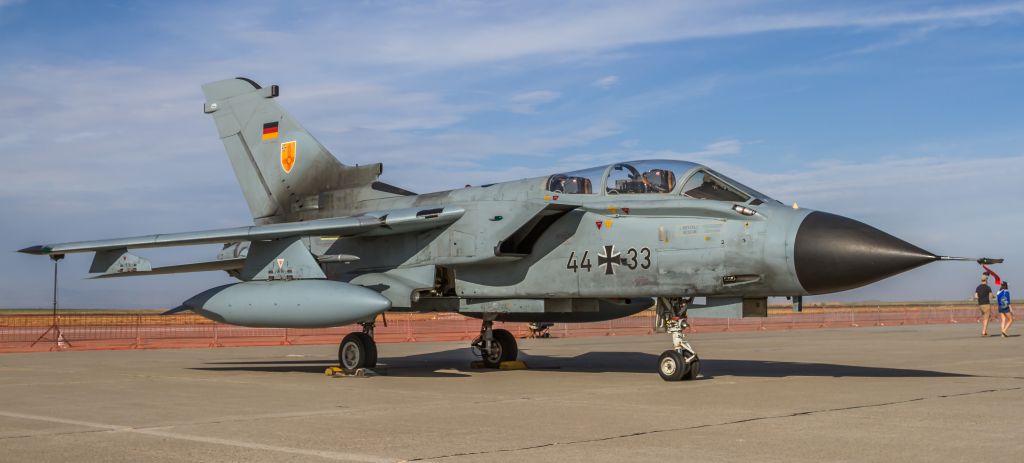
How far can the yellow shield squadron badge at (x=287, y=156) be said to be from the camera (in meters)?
16.7

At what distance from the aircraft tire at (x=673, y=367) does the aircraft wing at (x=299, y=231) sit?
3.40 m

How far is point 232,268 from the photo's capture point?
53.3ft

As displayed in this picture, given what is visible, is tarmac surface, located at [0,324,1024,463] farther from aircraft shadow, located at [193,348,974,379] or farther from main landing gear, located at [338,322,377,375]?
main landing gear, located at [338,322,377,375]

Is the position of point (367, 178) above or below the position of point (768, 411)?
above

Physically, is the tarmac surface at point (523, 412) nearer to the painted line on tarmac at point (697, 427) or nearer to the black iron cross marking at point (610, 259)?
the painted line on tarmac at point (697, 427)

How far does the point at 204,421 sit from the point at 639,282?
223 inches

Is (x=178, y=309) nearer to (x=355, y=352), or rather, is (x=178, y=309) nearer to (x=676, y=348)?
(x=355, y=352)

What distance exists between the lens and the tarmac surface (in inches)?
253

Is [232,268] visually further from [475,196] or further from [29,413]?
[29,413]

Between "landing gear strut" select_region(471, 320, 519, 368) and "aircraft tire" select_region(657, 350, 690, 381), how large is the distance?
4108mm

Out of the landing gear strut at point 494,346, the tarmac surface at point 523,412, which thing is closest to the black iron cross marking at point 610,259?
the tarmac surface at point 523,412

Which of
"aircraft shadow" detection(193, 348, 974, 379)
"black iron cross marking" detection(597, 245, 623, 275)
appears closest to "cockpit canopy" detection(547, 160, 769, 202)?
"black iron cross marking" detection(597, 245, 623, 275)

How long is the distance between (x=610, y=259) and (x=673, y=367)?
59.7 inches

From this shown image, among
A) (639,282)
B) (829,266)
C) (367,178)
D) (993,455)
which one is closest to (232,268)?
(367,178)
